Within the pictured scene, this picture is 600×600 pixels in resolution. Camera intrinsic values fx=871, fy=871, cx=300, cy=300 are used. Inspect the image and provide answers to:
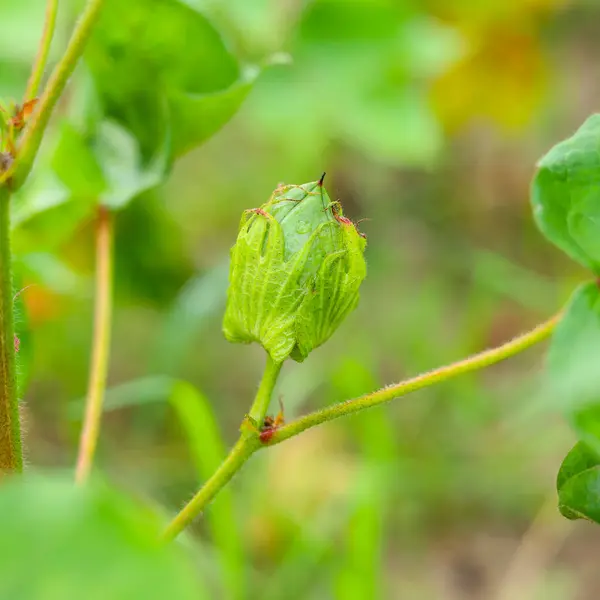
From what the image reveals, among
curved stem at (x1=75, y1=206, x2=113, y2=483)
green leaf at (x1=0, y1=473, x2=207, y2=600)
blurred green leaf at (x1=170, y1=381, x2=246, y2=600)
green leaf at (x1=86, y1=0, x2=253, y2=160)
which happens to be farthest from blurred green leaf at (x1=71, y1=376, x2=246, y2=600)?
green leaf at (x1=0, y1=473, x2=207, y2=600)

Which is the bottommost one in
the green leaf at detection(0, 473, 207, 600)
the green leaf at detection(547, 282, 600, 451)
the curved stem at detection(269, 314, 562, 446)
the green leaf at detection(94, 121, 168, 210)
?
the curved stem at detection(269, 314, 562, 446)

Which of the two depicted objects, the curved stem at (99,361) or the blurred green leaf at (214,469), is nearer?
the curved stem at (99,361)

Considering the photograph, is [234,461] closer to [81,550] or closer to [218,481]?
[218,481]

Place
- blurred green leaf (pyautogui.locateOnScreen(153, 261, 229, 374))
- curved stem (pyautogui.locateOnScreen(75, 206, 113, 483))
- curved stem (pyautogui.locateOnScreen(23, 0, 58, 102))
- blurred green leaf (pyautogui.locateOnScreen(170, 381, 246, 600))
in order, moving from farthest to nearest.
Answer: blurred green leaf (pyautogui.locateOnScreen(153, 261, 229, 374)) < blurred green leaf (pyautogui.locateOnScreen(170, 381, 246, 600)) < curved stem (pyautogui.locateOnScreen(75, 206, 113, 483)) < curved stem (pyautogui.locateOnScreen(23, 0, 58, 102))

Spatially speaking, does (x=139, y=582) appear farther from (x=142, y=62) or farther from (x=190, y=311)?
(x=190, y=311)

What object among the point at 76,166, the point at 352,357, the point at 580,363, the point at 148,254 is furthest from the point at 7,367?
the point at 148,254

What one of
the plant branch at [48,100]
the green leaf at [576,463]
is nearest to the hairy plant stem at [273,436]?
the green leaf at [576,463]

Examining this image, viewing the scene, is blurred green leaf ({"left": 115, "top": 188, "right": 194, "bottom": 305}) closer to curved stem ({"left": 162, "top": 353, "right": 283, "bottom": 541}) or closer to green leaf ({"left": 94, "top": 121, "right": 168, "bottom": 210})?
green leaf ({"left": 94, "top": 121, "right": 168, "bottom": 210})

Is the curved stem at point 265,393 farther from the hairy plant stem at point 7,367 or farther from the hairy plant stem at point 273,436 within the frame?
the hairy plant stem at point 7,367
